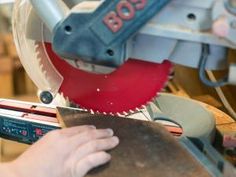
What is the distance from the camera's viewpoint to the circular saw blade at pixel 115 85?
39.5 inches

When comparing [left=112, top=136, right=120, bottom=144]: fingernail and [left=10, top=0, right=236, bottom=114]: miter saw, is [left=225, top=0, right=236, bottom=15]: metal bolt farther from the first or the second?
[left=112, top=136, right=120, bottom=144]: fingernail

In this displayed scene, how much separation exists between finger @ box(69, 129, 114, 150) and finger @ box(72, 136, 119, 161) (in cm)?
1

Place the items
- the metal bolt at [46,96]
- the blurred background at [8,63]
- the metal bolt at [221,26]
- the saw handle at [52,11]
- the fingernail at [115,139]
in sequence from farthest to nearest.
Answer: the blurred background at [8,63] < the metal bolt at [46,96] < the fingernail at [115,139] < the saw handle at [52,11] < the metal bolt at [221,26]

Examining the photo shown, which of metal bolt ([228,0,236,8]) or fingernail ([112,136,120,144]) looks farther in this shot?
fingernail ([112,136,120,144])

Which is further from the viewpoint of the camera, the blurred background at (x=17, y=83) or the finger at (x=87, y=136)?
the blurred background at (x=17, y=83)

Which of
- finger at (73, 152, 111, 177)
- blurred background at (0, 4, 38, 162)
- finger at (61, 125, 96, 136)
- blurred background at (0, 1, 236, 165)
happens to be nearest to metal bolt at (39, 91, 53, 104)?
finger at (61, 125, 96, 136)

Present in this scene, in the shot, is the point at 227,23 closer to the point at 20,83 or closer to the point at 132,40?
the point at 132,40

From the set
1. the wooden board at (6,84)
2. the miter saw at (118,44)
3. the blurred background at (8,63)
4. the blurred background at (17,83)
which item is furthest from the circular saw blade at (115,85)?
the wooden board at (6,84)

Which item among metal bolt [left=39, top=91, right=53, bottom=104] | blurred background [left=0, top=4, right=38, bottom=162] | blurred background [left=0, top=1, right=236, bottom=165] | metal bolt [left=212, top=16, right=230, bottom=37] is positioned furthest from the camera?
blurred background [left=0, top=4, right=38, bottom=162]

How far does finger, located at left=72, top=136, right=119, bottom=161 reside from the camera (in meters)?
0.94

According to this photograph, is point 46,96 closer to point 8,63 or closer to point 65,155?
point 65,155

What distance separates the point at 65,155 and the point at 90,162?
0.18 ft

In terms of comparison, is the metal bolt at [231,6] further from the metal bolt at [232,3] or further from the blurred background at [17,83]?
the blurred background at [17,83]

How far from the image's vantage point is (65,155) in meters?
0.94
